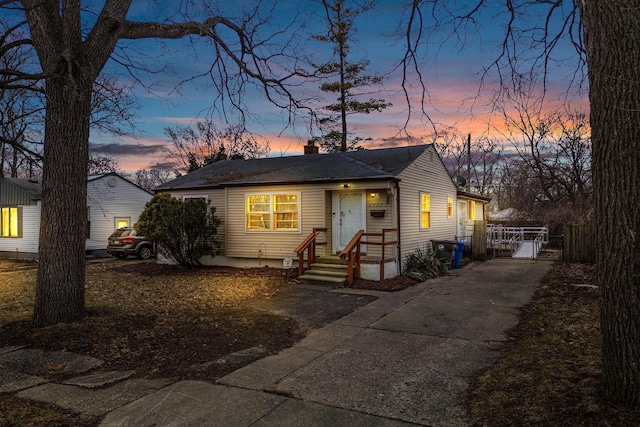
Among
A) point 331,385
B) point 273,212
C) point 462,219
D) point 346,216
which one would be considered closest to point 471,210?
point 462,219

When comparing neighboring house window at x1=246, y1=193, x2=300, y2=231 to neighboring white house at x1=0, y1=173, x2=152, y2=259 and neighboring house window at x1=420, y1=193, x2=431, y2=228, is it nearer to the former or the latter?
neighboring house window at x1=420, y1=193, x2=431, y2=228

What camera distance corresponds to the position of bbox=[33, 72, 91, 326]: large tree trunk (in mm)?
6492

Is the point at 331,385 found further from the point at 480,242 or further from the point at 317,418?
the point at 480,242

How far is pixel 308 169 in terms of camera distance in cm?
1402

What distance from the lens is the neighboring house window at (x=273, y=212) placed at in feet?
44.5

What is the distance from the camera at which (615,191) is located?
3248 mm

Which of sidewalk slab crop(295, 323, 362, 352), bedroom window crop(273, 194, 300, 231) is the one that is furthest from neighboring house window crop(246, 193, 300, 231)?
sidewalk slab crop(295, 323, 362, 352)

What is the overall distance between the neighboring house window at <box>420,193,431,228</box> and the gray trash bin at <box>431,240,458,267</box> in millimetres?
806

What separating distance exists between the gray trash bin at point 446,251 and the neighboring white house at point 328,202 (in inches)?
18.9

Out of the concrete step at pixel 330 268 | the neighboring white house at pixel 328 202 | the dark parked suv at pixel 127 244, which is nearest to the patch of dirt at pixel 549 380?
the concrete step at pixel 330 268

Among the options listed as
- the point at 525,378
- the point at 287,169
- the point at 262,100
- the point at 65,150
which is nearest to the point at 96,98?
the point at 65,150

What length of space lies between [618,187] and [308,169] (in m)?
11.2

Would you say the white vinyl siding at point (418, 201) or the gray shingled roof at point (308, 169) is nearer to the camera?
the gray shingled roof at point (308, 169)

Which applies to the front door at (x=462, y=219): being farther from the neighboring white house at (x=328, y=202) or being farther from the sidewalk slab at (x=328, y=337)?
the sidewalk slab at (x=328, y=337)
